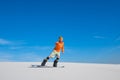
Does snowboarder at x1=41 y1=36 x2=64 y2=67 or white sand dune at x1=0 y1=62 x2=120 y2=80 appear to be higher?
snowboarder at x1=41 y1=36 x2=64 y2=67

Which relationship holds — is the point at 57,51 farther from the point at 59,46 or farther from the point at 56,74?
the point at 56,74

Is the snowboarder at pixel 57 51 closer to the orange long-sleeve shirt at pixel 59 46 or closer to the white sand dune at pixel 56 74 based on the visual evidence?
the orange long-sleeve shirt at pixel 59 46

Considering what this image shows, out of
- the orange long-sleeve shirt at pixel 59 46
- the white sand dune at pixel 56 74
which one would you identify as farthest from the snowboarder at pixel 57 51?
the white sand dune at pixel 56 74

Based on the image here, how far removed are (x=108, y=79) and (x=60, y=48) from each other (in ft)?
24.1

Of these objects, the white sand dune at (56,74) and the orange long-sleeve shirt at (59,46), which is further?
the orange long-sleeve shirt at (59,46)

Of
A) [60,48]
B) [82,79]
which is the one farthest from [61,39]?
[82,79]

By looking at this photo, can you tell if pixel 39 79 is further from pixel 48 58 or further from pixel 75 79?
pixel 48 58

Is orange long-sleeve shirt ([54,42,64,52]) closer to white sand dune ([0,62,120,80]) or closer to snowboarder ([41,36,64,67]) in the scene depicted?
snowboarder ([41,36,64,67])

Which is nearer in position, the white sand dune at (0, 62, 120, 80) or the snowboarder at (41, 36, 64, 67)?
the white sand dune at (0, 62, 120, 80)

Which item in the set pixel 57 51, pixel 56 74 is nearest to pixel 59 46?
pixel 57 51

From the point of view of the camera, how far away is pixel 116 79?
28.3ft

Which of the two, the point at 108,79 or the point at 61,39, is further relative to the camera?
the point at 61,39

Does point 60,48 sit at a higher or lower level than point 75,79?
higher

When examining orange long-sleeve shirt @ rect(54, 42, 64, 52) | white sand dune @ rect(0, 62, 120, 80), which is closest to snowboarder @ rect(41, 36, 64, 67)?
orange long-sleeve shirt @ rect(54, 42, 64, 52)
